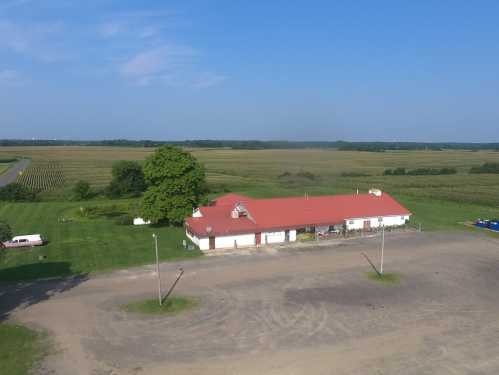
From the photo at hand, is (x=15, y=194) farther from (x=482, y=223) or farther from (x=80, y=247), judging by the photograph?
(x=482, y=223)

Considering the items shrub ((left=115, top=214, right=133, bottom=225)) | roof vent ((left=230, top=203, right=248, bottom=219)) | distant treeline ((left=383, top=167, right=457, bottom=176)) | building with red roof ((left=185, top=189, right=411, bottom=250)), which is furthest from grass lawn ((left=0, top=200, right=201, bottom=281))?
distant treeline ((left=383, top=167, right=457, bottom=176))

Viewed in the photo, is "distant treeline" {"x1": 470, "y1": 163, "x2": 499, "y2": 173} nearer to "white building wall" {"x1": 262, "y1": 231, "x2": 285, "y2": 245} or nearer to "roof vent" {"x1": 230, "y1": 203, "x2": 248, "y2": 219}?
"white building wall" {"x1": 262, "y1": 231, "x2": 285, "y2": 245}

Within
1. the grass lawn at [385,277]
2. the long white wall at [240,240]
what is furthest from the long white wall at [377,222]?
the grass lawn at [385,277]

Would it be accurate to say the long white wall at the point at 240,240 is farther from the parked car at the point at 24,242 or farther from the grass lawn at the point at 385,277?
the parked car at the point at 24,242

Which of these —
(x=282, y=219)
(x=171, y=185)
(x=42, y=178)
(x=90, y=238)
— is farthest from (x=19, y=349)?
(x=42, y=178)

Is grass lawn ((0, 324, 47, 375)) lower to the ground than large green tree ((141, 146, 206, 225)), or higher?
lower

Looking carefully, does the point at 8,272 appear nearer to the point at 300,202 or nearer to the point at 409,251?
the point at 300,202
